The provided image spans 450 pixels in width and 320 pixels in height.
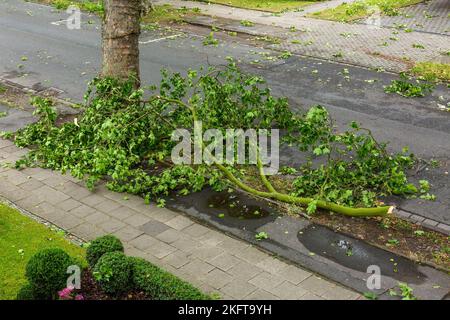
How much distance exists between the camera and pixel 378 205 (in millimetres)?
9398

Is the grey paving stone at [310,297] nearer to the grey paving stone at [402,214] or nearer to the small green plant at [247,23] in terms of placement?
the grey paving stone at [402,214]

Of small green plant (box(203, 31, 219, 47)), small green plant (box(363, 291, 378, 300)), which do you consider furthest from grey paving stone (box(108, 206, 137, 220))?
small green plant (box(203, 31, 219, 47))

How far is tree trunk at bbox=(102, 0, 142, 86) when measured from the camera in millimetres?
11406

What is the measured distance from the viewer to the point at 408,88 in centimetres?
1463

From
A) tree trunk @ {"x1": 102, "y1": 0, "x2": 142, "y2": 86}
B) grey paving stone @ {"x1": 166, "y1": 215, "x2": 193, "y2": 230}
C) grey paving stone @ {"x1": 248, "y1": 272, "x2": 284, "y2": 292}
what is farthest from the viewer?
tree trunk @ {"x1": 102, "y1": 0, "x2": 142, "y2": 86}

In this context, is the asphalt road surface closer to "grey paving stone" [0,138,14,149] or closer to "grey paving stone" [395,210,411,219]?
"grey paving stone" [395,210,411,219]

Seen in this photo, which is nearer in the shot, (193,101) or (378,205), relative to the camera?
(378,205)

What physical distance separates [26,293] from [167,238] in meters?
2.41

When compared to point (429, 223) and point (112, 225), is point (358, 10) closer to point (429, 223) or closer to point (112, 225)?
point (429, 223)

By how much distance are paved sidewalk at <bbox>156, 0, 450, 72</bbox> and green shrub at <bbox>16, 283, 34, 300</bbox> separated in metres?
12.3

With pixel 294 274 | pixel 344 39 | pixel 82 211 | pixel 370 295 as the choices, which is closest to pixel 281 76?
pixel 344 39
